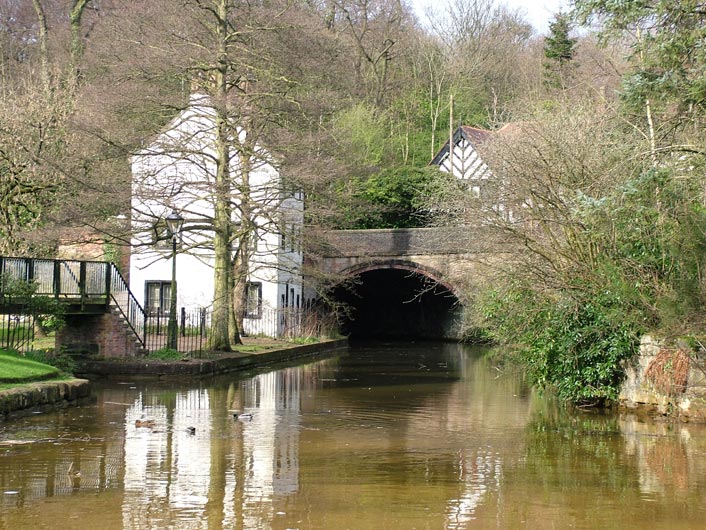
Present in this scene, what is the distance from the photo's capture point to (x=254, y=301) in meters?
35.0

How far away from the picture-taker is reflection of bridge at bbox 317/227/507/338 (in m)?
25.2

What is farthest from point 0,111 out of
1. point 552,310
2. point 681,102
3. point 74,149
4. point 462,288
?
point 681,102

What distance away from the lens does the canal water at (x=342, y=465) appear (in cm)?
908

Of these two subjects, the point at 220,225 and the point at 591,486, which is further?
the point at 220,225

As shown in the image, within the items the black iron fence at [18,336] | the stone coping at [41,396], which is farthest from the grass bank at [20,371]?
the black iron fence at [18,336]

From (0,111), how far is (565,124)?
50.6 feet

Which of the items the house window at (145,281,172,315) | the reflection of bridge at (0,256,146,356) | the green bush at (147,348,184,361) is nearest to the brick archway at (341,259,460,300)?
the house window at (145,281,172,315)

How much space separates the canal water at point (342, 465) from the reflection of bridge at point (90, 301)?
3.08 meters

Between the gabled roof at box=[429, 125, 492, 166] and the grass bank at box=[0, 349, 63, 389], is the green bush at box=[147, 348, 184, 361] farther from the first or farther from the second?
the gabled roof at box=[429, 125, 492, 166]

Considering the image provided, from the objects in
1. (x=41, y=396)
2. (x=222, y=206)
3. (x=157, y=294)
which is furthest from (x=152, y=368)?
(x=157, y=294)

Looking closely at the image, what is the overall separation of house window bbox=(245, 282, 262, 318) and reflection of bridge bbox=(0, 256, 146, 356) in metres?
9.92

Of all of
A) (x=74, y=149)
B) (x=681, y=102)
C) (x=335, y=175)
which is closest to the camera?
(x=681, y=102)

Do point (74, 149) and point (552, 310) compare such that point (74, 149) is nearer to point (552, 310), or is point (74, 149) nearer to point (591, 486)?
point (552, 310)

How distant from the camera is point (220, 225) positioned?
25.5 m
